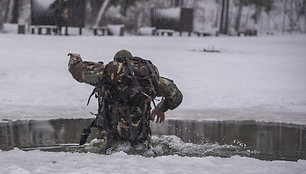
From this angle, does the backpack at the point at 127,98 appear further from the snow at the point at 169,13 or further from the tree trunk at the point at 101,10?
the tree trunk at the point at 101,10

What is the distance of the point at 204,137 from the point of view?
8.28m

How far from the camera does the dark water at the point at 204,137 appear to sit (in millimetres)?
7152

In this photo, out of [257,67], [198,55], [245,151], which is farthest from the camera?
[198,55]

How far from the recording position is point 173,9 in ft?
124

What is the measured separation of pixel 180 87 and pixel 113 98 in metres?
8.79

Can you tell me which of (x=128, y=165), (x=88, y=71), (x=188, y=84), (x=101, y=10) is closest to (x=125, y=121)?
(x=88, y=71)

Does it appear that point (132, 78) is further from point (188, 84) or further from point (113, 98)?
point (188, 84)

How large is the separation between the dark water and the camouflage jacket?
96 centimetres

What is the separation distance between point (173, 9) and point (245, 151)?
31.3 meters

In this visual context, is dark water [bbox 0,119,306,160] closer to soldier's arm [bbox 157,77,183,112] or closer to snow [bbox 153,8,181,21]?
soldier's arm [bbox 157,77,183,112]

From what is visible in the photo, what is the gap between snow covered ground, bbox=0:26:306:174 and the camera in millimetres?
5242

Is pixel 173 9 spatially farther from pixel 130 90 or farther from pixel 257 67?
pixel 130 90

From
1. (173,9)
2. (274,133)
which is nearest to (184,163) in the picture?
(274,133)

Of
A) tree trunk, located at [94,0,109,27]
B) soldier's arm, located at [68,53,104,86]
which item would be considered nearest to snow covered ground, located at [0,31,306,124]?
soldier's arm, located at [68,53,104,86]
